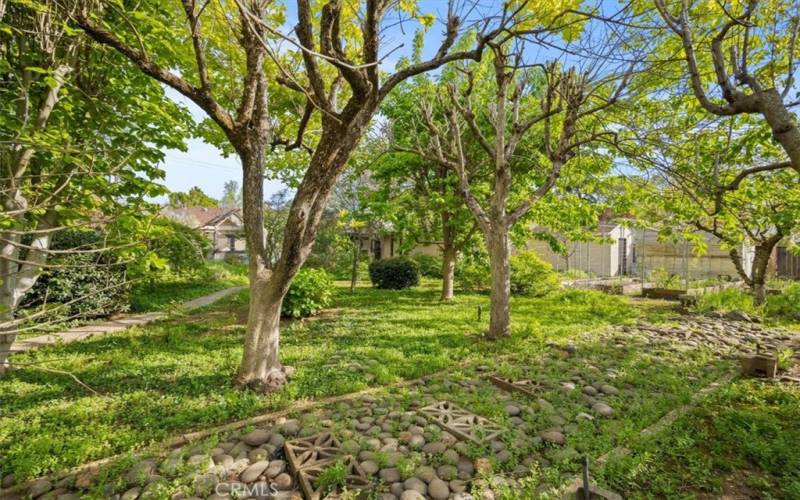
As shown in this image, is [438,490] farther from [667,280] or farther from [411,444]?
[667,280]

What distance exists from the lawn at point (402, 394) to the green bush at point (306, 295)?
37cm

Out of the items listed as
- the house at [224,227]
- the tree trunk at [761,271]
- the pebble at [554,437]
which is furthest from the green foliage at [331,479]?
the house at [224,227]

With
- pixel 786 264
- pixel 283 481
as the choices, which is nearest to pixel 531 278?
pixel 283 481

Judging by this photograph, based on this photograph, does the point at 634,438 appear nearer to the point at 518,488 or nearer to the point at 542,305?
the point at 518,488

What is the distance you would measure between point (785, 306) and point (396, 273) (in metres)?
10.2

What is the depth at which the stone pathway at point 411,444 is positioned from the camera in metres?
2.56

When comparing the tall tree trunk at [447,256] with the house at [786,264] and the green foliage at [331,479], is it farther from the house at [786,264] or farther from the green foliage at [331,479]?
the house at [786,264]

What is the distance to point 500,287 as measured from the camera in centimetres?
650

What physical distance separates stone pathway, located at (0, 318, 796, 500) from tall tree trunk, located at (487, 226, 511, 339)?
170 centimetres

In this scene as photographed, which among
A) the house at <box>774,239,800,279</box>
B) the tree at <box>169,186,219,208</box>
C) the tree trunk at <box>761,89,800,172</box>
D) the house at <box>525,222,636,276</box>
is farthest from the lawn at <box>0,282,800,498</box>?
the house at <box>774,239,800,279</box>

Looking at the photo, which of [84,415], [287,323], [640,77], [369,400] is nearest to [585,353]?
[369,400]

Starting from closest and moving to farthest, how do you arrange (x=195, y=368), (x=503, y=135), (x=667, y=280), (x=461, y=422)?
(x=461, y=422), (x=195, y=368), (x=503, y=135), (x=667, y=280)

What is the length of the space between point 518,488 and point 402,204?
841 centimetres

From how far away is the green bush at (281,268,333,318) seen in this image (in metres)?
7.99
